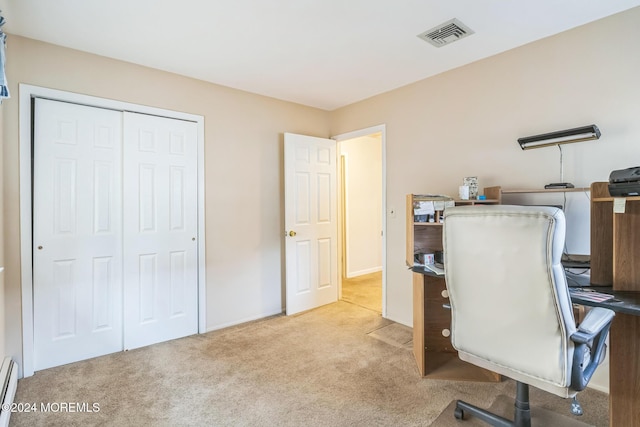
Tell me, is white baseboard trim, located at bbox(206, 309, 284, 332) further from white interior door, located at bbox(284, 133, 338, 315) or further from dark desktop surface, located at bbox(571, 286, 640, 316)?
dark desktop surface, located at bbox(571, 286, 640, 316)

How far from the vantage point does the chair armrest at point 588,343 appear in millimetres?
1326

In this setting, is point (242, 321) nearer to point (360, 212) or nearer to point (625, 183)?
point (360, 212)

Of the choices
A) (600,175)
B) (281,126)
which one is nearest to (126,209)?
(281,126)

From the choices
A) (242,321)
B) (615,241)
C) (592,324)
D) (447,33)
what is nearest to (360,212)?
(242,321)

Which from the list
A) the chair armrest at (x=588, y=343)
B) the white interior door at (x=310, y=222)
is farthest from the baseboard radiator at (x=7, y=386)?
the chair armrest at (x=588, y=343)

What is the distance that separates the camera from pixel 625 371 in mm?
1561

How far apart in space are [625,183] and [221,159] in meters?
3.05

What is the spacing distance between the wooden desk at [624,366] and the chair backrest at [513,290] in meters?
0.31

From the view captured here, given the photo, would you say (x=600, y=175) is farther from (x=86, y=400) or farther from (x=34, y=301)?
(x=34, y=301)

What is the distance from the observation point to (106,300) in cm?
270

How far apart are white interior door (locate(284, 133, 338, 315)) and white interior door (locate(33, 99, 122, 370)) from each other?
1.65m

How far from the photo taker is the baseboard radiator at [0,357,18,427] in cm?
182

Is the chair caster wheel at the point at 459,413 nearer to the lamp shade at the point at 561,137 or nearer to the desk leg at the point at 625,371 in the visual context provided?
the desk leg at the point at 625,371
